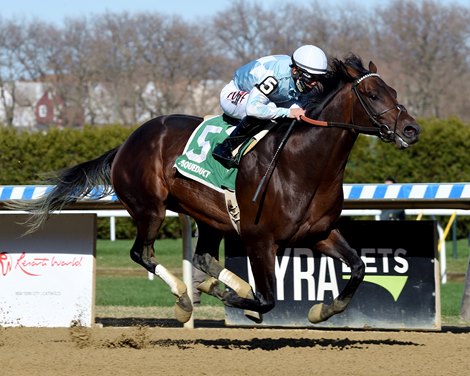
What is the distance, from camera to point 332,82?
22.2ft

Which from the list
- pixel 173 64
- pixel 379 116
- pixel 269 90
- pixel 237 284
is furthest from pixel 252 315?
pixel 173 64

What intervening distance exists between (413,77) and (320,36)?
4699 millimetres

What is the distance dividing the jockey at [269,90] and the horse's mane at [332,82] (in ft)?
0.21

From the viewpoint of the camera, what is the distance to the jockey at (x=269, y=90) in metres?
6.64

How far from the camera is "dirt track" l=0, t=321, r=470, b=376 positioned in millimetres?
5891

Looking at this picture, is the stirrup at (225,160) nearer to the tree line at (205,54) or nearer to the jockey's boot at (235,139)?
the jockey's boot at (235,139)

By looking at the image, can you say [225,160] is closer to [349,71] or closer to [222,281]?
[222,281]

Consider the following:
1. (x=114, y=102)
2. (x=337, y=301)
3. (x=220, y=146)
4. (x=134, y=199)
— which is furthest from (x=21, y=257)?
(x=114, y=102)

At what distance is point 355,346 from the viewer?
7031 mm

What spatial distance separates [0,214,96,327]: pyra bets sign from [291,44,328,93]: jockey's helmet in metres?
2.89

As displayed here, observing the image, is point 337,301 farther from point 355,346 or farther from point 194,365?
point 194,365

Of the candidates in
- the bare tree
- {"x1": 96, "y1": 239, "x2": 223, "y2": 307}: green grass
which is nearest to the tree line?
the bare tree

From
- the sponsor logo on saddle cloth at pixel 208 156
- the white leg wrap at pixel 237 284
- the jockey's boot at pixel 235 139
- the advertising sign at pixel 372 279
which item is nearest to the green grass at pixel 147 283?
the advertising sign at pixel 372 279

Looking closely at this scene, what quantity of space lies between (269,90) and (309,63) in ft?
1.15
